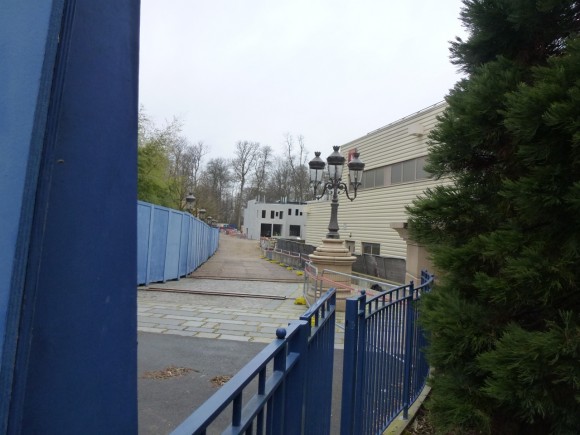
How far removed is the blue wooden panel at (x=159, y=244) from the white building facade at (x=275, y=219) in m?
57.8

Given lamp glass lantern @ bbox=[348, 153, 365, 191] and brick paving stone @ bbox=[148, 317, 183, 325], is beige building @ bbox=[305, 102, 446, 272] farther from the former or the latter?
brick paving stone @ bbox=[148, 317, 183, 325]

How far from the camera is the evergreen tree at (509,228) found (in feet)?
5.39

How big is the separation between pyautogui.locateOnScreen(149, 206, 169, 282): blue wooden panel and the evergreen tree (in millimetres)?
12151

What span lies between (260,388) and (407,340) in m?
2.62

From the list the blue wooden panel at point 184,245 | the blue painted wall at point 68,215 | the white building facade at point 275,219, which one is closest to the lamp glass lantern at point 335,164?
the blue wooden panel at point 184,245

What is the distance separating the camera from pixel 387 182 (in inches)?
992

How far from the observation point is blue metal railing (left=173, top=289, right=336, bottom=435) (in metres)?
1.24

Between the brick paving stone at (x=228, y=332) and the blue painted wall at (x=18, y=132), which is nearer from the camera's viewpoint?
the blue painted wall at (x=18, y=132)

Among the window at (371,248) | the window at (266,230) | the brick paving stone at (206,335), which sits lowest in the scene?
the brick paving stone at (206,335)

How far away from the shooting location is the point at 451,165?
232 cm

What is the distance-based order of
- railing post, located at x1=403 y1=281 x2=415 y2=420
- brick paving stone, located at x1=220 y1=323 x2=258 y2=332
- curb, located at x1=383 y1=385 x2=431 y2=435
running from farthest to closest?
1. brick paving stone, located at x1=220 y1=323 x2=258 y2=332
2. railing post, located at x1=403 y1=281 x2=415 y2=420
3. curb, located at x1=383 y1=385 x2=431 y2=435

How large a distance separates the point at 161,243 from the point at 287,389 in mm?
12736

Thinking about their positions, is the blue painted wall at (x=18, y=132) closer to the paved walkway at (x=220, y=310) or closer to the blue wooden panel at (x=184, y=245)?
the paved walkway at (x=220, y=310)

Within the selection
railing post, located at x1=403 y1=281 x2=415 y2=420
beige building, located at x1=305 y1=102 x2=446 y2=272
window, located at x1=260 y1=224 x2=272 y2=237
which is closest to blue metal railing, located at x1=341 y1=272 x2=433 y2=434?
railing post, located at x1=403 y1=281 x2=415 y2=420
